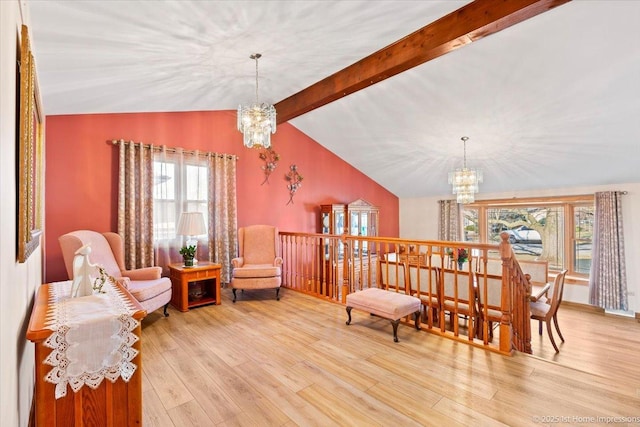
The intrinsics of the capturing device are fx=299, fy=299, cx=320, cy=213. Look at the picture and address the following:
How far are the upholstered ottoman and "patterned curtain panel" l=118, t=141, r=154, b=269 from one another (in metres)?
2.77

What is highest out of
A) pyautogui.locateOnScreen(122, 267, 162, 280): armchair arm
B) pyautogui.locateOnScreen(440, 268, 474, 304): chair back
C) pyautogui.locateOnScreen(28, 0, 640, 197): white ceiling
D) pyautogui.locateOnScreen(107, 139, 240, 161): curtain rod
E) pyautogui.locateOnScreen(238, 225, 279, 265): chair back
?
pyautogui.locateOnScreen(28, 0, 640, 197): white ceiling

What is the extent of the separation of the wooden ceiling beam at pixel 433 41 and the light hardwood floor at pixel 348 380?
2.67m

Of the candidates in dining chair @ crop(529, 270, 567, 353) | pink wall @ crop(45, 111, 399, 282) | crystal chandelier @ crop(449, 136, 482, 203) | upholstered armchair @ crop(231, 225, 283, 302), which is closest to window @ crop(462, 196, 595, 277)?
crystal chandelier @ crop(449, 136, 482, 203)

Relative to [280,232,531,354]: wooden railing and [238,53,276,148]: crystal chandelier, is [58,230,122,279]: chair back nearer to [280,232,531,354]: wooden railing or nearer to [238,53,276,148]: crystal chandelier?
[238,53,276,148]: crystal chandelier

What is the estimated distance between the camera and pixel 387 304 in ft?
9.50

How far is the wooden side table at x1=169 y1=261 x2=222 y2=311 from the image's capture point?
3701 mm

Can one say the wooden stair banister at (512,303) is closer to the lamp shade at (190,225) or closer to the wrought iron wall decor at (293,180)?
the lamp shade at (190,225)

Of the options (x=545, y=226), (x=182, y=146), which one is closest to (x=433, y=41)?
(x=182, y=146)

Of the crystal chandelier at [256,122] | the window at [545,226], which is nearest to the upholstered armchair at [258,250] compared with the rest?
the crystal chandelier at [256,122]

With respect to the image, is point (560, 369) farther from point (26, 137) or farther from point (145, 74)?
point (145, 74)

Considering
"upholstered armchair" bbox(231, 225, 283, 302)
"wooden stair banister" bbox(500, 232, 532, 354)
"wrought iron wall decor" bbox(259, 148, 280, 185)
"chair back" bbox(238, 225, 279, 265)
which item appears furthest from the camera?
"wrought iron wall decor" bbox(259, 148, 280, 185)

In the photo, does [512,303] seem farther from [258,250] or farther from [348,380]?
[258,250]

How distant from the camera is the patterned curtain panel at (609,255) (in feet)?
16.2

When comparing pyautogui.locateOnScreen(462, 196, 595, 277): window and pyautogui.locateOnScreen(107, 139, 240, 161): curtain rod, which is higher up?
pyautogui.locateOnScreen(107, 139, 240, 161): curtain rod
